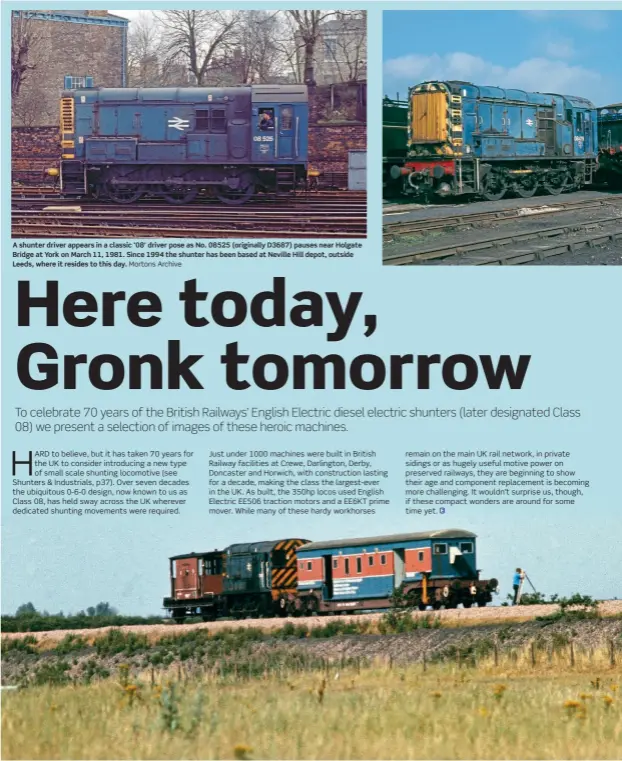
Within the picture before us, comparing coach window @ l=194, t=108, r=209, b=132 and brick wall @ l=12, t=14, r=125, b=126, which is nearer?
brick wall @ l=12, t=14, r=125, b=126

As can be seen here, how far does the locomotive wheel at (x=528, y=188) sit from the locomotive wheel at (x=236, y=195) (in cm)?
789

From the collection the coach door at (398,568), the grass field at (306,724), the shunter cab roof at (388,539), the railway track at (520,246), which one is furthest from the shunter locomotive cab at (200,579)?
the grass field at (306,724)

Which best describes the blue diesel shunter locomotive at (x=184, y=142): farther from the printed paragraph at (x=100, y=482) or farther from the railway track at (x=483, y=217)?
the printed paragraph at (x=100, y=482)

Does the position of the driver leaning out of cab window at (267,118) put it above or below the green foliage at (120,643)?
above

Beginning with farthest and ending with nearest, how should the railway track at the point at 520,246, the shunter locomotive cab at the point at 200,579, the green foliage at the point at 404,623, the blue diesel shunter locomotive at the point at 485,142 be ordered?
the blue diesel shunter locomotive at the point at 485,142, the shunter locomotive cab at the point at 200,579, the green foliage at the point at 404,623, the railway track at the point at 520,246

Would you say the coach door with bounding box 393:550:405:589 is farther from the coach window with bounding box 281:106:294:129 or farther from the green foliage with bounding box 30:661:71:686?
the coach window with bounding box 281:106:294:129

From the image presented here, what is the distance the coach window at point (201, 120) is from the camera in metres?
20.9

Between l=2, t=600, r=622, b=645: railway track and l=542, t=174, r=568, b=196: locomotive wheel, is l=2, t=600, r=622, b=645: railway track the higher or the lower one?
the lower one

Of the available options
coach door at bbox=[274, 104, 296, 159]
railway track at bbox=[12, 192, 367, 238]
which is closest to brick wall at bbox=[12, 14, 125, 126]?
railway track at bbox=[12, 192, 367, 238]

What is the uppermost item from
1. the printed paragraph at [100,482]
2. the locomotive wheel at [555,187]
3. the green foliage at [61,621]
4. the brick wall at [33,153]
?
the locomotive wheel at [555,187]

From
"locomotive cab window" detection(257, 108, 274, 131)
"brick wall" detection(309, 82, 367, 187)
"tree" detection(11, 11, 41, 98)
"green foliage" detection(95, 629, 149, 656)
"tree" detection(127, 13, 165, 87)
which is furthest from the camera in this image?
"locomotive cab window" detection(257, 108, 274, 131)

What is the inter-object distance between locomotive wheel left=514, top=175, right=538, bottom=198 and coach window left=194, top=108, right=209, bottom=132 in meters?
7.80

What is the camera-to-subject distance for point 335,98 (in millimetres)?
17891

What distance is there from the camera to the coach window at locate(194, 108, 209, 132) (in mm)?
20938
